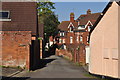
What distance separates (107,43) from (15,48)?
9.81 metres

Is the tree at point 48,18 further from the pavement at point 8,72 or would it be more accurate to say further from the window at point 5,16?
the pavement at point 8,72

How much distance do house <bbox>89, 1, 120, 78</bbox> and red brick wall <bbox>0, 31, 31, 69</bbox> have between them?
664 centimetres

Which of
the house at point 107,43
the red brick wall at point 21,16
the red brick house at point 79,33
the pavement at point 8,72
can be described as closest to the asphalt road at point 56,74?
the pavement at point 8,72

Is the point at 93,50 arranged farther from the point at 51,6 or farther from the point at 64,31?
the point at 64,31

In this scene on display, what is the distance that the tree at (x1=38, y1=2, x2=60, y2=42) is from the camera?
60.4m

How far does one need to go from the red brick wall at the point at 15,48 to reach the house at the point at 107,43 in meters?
6.64

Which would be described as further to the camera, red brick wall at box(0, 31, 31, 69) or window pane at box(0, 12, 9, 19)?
window pane at box(0, 12, 9, 19)

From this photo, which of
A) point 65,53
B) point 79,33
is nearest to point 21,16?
point 65,53

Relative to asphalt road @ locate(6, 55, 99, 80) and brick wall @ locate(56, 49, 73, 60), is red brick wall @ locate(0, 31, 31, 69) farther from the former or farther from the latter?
brick wall @ locate(56, 49, 73, 60)

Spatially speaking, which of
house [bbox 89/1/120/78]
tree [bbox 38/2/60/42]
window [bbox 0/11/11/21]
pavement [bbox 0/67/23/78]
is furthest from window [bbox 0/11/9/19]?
tree [bbox 38/2/60/42]

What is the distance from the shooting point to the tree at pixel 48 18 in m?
60.4

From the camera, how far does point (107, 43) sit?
1631 cm

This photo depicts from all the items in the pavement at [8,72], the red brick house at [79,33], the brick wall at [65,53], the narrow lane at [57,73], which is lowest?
the narrow lane at [57,73]

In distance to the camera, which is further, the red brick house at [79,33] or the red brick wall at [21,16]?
the red brick house at [79,33]
